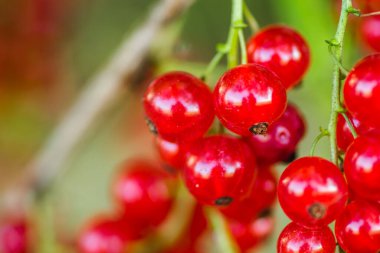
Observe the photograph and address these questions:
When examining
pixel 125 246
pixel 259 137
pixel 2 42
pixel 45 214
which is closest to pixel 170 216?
pixel 125 246

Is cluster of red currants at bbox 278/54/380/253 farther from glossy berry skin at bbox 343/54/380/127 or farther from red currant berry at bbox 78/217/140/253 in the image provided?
red currant berry at bbox 78/217/140/253

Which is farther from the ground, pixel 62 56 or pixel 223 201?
pixel 223 201

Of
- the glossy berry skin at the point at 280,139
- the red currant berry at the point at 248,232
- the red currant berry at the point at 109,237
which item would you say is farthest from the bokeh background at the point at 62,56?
the glossy berry skin at the point at 280,139

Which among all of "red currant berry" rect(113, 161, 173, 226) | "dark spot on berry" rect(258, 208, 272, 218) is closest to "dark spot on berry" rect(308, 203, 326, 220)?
"dark spot on berry" rect(258, 208, 272, 218)

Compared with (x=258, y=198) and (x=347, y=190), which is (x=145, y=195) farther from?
(x=347, y=190)

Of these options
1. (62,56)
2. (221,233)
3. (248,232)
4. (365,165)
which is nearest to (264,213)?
(221,233)

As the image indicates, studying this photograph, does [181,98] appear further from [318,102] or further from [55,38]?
[55,38]
